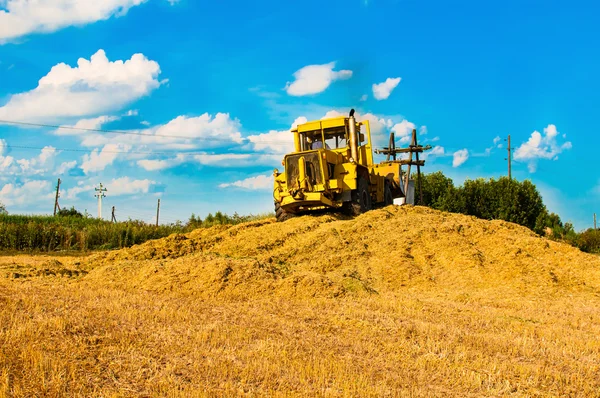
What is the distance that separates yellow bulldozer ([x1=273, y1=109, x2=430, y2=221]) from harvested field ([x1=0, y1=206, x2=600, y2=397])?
1585 millimetres

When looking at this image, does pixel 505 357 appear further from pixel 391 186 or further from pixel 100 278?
pixel 391 186

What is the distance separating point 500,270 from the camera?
36.6 ft

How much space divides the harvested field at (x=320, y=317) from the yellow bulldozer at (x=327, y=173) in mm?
1585

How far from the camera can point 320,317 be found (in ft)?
24.6

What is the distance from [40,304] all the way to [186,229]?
1907 cm

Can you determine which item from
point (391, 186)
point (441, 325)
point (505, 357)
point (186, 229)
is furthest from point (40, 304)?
point (186, 229)

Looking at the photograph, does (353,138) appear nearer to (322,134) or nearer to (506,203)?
(322,134)

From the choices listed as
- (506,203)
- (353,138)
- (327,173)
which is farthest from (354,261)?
(506,203)

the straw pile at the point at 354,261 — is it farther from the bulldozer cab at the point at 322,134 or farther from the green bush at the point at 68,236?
the green bush at the point at 68,236

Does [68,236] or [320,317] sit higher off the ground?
[68,236]

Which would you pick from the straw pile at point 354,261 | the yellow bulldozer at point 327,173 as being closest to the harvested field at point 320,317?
the straw pile at point 354,261

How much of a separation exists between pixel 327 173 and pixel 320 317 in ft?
27.0

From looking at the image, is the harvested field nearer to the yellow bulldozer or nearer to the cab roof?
the yellow bulldozer

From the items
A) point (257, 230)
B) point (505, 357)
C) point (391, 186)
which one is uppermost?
point (391, 186)
